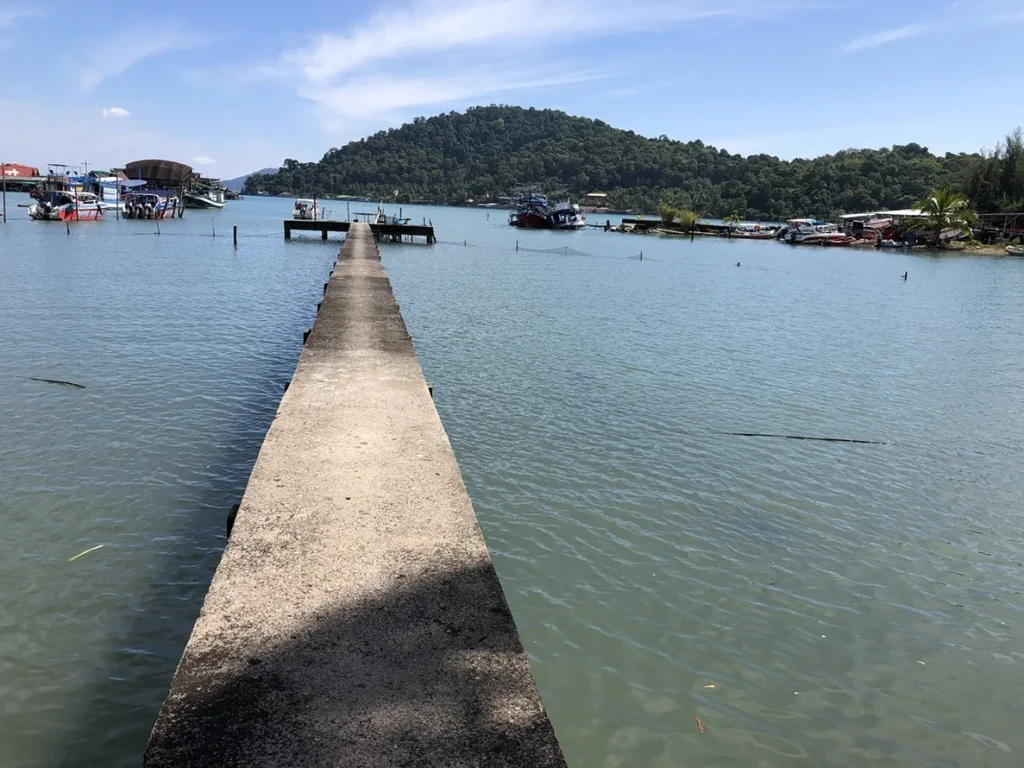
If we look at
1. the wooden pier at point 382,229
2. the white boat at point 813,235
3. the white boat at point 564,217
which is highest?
the white boat at point 564,217

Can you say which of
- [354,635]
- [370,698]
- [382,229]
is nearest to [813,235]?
[382,229]

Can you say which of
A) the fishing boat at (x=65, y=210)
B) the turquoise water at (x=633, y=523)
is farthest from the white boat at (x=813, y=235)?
the fishing boat at (x=65, y=210)

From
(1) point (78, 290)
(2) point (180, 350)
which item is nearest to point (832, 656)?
(2) point (180, 350)

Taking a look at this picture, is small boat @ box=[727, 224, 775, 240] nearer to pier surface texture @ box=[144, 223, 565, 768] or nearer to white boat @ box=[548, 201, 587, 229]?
white boat @ box=[548, 201, 587, 229]

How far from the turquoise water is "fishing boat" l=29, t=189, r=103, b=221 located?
44552 mm

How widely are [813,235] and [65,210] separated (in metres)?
67.1

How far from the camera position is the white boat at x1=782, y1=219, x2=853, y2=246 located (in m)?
71.7

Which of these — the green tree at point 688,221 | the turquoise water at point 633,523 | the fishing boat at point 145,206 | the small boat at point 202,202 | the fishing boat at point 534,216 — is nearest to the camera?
the turquoise water at point 633,523

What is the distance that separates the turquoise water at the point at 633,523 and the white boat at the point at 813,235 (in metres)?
58.6

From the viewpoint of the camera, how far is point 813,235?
2926 inches

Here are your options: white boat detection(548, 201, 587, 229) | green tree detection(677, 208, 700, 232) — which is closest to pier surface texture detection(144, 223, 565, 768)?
white boat detection(548, 201, 587, 229)

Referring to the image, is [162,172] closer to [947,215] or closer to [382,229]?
[382,229]

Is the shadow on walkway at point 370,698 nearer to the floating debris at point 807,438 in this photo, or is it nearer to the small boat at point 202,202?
the floating debris at point 807,438

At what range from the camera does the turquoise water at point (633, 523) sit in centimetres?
459
